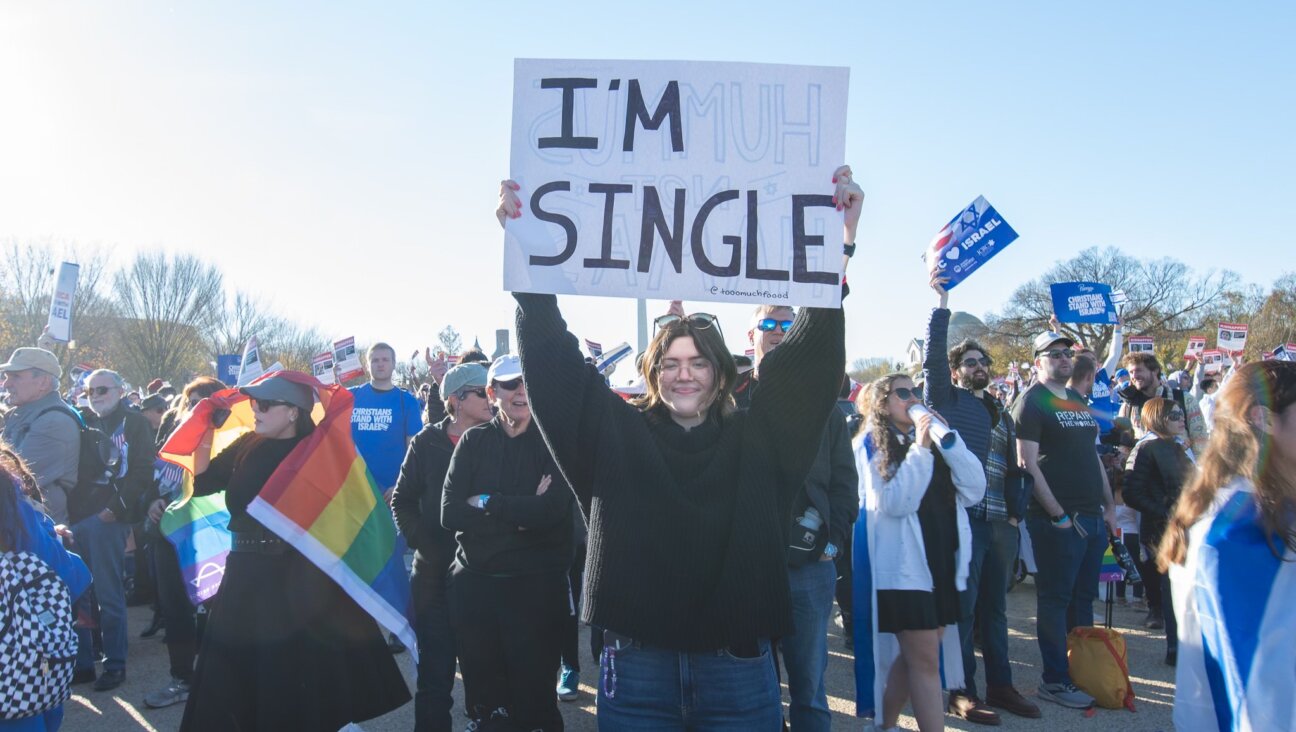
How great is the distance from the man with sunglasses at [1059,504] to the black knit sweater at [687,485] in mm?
3745

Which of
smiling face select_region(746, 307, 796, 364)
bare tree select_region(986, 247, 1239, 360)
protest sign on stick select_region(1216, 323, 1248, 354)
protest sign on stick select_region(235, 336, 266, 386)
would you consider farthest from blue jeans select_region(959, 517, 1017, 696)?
bare tree select_region(986, 247, 1239, 360)

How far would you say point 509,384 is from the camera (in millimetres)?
4586

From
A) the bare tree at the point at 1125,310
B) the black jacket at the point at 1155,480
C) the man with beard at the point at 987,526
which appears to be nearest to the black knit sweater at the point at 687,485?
the man with beard at the point at 987,526

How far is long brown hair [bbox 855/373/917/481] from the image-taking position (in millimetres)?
4621

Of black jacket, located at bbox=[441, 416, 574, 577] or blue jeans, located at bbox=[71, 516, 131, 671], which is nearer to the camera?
black jacket, located at bbox=[441, 416, 574, 577]

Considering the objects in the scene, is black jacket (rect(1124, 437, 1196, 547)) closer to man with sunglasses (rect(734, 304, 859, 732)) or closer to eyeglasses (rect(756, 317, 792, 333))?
man with sunglasses (rect(734, 304, 859, 732))

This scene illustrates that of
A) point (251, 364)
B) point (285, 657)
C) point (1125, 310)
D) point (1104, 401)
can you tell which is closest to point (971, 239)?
point (285, 657)

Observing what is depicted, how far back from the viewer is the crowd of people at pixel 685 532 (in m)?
2.59

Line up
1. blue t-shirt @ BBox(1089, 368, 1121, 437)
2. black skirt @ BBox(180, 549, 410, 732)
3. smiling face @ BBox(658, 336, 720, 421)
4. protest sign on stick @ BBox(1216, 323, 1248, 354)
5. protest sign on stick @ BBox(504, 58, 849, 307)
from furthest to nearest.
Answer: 1. protest sign on stick @ BBox(1216, 323, 1248, 354)
2. blue t-shirt @ BBox(1089, 368, 1121, 437)
3. black skirt @ BBox(180, 549, 410, 732)
4. protest sign on stick @ BBox(504, 58, 849, 307)
5. smiling face @ BBox(658, 336, 720, 421)

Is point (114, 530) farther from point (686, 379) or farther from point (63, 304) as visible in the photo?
point (686, 379)

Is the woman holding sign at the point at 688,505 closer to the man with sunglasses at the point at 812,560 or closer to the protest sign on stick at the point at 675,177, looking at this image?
the protest sign on stick at the point at 675,177

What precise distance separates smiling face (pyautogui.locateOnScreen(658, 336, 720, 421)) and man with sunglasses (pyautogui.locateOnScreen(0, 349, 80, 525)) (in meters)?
5.20

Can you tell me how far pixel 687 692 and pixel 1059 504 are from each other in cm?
414

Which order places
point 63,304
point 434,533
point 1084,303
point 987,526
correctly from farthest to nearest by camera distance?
point 1084,303, point 63,304, point 987,526, point 434,533
